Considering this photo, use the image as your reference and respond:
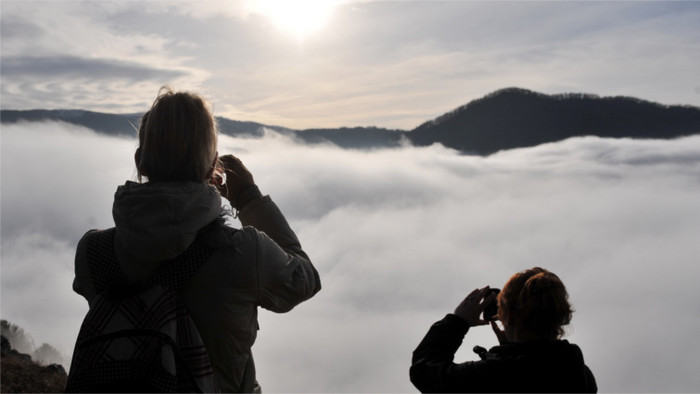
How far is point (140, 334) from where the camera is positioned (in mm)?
2176

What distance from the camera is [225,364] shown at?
242 centimetres

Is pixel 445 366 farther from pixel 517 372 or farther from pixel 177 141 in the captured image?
pixel 177 141

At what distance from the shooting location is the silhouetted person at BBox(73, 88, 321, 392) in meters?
2.19

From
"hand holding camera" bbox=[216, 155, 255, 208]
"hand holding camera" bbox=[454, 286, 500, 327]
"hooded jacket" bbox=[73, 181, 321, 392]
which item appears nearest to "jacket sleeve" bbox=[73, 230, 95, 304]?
"hooded jacket" bbox=[73, 181, 321, 392]

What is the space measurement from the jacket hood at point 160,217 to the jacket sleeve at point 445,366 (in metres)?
1.26

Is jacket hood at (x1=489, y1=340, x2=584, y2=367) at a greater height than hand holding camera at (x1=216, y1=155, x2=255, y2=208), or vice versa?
hand holding camera at (x1=216, y1=155, x2=255, y2=208)

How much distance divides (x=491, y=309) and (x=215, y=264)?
1.48 metres

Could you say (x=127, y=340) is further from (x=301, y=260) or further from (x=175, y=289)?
(x=301, y=260)

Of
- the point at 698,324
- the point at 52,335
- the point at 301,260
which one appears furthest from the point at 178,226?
the point at 698,324

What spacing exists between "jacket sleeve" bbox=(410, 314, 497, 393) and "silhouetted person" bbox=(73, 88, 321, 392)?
0.73 meters

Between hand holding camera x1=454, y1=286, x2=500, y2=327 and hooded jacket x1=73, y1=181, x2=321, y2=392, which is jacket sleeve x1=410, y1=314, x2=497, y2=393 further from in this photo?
hooded jacket x1=73, y1=181, x2=321, y2=392

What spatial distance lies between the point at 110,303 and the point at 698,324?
229094 millimetres

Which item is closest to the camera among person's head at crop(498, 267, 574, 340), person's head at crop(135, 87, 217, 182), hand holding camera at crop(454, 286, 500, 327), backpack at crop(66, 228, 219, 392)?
backpack at crop(66, 228, 219, 392)

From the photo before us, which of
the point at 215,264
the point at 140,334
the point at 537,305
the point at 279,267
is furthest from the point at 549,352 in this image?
the point at 140,334
